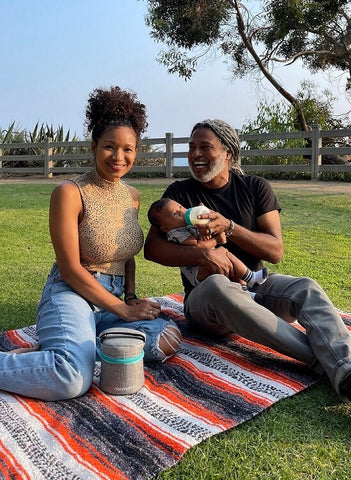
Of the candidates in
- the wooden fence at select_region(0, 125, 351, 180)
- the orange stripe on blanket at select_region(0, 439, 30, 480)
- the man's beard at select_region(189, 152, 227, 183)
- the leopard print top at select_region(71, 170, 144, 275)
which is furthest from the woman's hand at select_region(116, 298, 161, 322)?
the wooden fence at select_region(0, 125, 351, 180)

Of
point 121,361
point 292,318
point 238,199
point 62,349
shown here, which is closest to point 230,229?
point 238,199

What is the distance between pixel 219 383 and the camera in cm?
255

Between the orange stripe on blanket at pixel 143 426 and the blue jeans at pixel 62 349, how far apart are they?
0.35 feet

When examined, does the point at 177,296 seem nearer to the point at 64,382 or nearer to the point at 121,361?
the point at 121,361

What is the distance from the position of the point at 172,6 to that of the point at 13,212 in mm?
12375

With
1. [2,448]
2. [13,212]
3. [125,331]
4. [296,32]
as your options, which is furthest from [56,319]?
[296,32]

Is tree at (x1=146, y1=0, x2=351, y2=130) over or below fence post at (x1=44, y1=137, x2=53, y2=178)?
over

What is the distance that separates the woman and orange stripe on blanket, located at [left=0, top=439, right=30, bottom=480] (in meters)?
0.48

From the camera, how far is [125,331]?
244cm

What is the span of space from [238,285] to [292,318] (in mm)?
453

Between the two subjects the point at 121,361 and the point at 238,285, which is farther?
the point at 238,285

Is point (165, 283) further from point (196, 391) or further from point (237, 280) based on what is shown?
point (196, 391)

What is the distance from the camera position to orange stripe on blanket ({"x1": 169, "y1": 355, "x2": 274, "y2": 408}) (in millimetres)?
2367

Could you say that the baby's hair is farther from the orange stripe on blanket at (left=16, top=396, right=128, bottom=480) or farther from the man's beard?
the orange stripe on blanket at (left=16, top=396, right=128, bottom=480)
